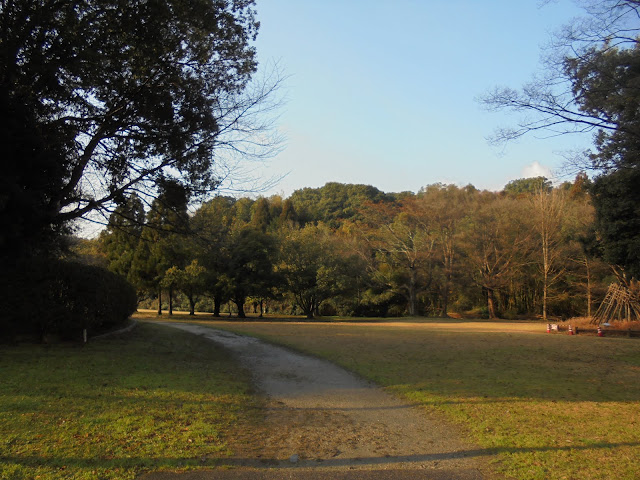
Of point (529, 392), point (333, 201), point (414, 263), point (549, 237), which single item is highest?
point (333, 201)

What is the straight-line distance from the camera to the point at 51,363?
26.8 feet

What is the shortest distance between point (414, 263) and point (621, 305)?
62.2 ft

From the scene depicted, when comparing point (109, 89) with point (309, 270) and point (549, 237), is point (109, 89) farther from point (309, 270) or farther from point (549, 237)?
point (549, 237)

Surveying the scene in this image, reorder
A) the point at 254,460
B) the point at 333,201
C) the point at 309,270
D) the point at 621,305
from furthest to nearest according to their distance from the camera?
the point at 333,201 < the point at 309,270 < the point at 621,305 < the point at 254,460

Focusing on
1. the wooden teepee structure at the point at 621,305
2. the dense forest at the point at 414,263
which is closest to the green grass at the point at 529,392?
the wooden teepee structure at the point at 621,305

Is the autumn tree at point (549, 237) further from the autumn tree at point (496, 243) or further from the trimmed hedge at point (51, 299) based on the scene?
the trimmed hedge at point (51, 299)

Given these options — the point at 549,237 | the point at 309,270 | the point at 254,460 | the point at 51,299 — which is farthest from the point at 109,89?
the point at 549,237

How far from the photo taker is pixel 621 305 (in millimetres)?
19953

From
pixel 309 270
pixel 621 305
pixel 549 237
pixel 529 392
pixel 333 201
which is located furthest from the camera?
pixel 333 201

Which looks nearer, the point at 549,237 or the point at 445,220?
the point at 549,237

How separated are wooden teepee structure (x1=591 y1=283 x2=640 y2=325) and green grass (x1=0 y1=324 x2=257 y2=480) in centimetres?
1829

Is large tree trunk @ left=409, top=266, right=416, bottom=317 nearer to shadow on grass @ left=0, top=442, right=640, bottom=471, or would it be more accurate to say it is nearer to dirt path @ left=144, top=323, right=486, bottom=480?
dirt path @ left=144, top=323, right=486, bottom=480

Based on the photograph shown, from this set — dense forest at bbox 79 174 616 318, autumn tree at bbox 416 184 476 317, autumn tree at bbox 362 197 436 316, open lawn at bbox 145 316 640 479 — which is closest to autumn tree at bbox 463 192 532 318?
dense forest at bbox 79 174 616 318

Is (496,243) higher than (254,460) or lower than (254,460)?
higher
